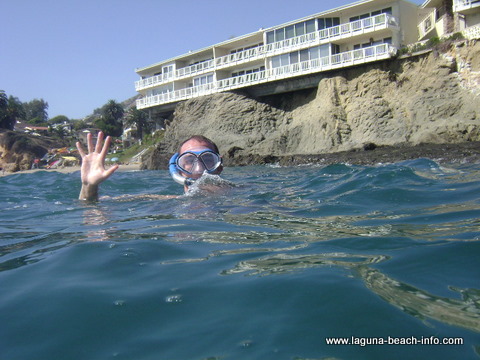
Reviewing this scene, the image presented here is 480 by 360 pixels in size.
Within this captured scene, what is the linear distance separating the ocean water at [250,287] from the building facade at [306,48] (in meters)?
19.5

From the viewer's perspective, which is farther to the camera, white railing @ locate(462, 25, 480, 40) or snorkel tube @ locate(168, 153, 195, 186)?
white railing @ locate(462, 25, 480, 40)

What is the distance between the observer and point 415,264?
203 centimetres

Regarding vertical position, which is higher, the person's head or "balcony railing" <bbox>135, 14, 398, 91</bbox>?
"balcony railing" <bbox>135, 14, 398, 91</bbox>

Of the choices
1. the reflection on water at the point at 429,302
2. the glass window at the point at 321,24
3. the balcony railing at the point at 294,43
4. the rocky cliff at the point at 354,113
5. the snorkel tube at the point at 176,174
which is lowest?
the reflection on water at the point at 429,302

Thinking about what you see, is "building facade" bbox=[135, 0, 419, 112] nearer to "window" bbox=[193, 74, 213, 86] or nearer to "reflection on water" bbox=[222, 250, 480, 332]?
"window" bbox=[193, 74, 213, 86]

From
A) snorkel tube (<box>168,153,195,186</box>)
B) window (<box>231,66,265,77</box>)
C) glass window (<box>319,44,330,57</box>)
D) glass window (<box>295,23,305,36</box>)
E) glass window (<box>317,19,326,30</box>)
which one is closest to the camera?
snorkel tube (<box>168,153,195,186</box>)

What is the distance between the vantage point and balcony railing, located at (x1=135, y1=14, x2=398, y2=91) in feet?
69.8

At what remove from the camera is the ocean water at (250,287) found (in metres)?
1.39

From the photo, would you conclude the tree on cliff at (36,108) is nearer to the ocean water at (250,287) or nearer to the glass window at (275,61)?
the glass window at (275,61)

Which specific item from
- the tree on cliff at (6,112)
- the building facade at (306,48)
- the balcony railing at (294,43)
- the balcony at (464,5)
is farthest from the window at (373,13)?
the tree on cliff at (6,112)

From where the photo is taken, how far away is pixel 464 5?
18.2 metres

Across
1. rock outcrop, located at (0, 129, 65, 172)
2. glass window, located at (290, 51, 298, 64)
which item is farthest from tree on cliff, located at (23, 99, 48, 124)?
glass window, located at (290, 51, 298, 64)

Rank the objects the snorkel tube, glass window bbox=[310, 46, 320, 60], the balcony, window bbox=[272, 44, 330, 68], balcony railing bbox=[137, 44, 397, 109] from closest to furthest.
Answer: the snorkel tube, the balcony, balcony railing bbox=[137, 44, 397, 109], window bbox=[272, 44, 330, 68], glass window bbox=[310, 46, 320, 60]

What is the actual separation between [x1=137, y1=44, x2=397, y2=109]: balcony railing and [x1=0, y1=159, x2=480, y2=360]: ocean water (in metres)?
18.6
